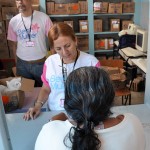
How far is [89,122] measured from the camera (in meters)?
0.69

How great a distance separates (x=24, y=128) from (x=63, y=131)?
2.02ft

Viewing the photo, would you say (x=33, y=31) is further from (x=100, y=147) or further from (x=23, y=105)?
(x=100, y=147)

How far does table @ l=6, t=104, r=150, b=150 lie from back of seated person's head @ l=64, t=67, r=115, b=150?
41 centimetres

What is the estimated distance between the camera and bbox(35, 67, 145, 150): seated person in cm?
67

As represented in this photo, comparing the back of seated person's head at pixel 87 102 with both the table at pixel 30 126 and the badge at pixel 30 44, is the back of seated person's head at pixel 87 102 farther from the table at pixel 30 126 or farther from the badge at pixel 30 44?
the badge at pixel 30 44

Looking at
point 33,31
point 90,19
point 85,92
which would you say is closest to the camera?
point 85,92

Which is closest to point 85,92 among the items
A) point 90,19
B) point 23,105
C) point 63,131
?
point 63,131

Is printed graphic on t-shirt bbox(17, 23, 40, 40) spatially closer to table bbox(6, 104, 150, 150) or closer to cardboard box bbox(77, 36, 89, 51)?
table bbox(6, 104, 150, 150)

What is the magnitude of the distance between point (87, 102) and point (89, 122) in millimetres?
69

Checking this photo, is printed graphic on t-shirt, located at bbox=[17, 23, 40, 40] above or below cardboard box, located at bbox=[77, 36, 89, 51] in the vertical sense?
above

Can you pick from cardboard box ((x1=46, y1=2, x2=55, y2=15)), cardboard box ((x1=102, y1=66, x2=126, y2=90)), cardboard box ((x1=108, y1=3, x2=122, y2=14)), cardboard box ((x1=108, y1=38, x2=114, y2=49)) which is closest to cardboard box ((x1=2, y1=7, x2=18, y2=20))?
cardboard box ((x1=46, y1=2, x2=55, y2=15))

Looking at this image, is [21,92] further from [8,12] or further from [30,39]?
[8,12]

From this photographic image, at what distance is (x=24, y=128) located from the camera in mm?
1263

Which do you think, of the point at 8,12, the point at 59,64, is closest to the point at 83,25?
the point at 8,12
